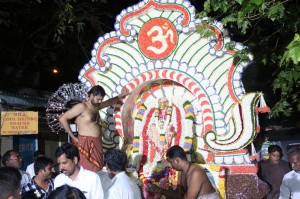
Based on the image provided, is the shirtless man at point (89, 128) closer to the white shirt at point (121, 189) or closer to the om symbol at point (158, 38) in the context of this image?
the om symbol at point (158, 38)

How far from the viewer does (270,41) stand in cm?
920

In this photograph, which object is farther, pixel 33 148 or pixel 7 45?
pixel 7 45

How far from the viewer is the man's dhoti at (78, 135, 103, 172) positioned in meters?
6.07

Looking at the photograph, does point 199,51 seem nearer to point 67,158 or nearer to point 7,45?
point 67,158

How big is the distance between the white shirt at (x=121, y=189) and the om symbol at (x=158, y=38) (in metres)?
2.97

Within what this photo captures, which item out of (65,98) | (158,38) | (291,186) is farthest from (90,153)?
(291,186)

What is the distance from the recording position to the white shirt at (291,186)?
5031 mm

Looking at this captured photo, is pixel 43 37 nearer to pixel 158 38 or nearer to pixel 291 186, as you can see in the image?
pixel 158 38

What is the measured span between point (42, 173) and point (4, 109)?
2.47m

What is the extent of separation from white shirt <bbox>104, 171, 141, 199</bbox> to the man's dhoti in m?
1.97

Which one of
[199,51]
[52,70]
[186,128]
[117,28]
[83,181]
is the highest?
[52,70]

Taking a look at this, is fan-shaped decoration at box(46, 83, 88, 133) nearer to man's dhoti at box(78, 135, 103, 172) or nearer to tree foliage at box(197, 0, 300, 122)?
man's dhoti at box(78, 135, 103, 172)

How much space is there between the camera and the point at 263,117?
406 inches

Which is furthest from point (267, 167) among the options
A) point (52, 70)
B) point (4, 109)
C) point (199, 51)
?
point (52, 70)
